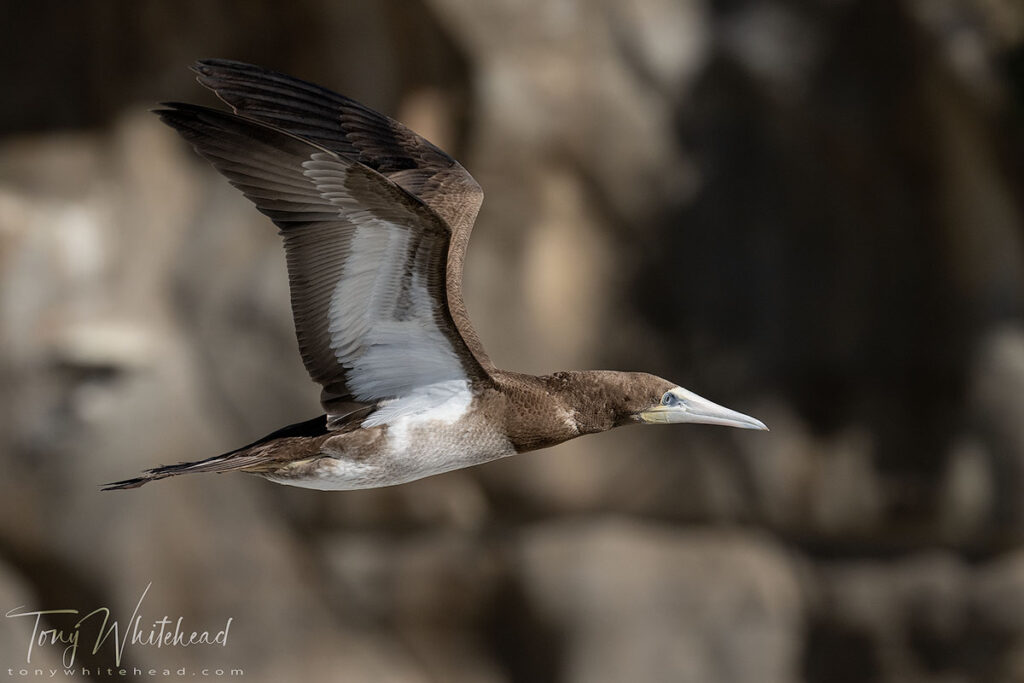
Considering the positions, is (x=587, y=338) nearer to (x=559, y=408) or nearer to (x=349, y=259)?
(x=559, y=408)

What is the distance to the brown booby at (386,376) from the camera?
7.48ft

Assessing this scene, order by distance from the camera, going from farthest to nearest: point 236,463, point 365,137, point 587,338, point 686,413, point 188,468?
point 587,338
point 365,137
point 686,413
point 236,463
point 188,468

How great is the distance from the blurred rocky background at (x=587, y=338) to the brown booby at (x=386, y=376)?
2.59 m

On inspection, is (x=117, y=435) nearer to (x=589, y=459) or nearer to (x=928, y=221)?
(x=589, y=459)

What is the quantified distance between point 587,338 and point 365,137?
2.35 m

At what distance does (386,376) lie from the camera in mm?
2463

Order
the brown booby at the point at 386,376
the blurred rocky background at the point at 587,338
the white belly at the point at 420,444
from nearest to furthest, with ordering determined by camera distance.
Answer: the brown booby at the point at 386,376
the white belly at the point at 420,444
the blurred rocky background at the point at 587,338

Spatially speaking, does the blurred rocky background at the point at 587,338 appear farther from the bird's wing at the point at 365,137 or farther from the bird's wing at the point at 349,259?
the bird's wing at the point at 349,259

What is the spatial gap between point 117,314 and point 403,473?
3115mm

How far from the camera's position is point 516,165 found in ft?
16.4

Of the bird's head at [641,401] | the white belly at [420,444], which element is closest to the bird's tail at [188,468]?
the white belly at [420,444]

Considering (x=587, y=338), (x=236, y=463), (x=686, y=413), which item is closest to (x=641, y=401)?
(x=686, y=413)

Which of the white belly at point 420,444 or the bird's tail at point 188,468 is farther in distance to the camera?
the white belly at point 420,444

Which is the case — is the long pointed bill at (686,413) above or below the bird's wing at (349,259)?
below
